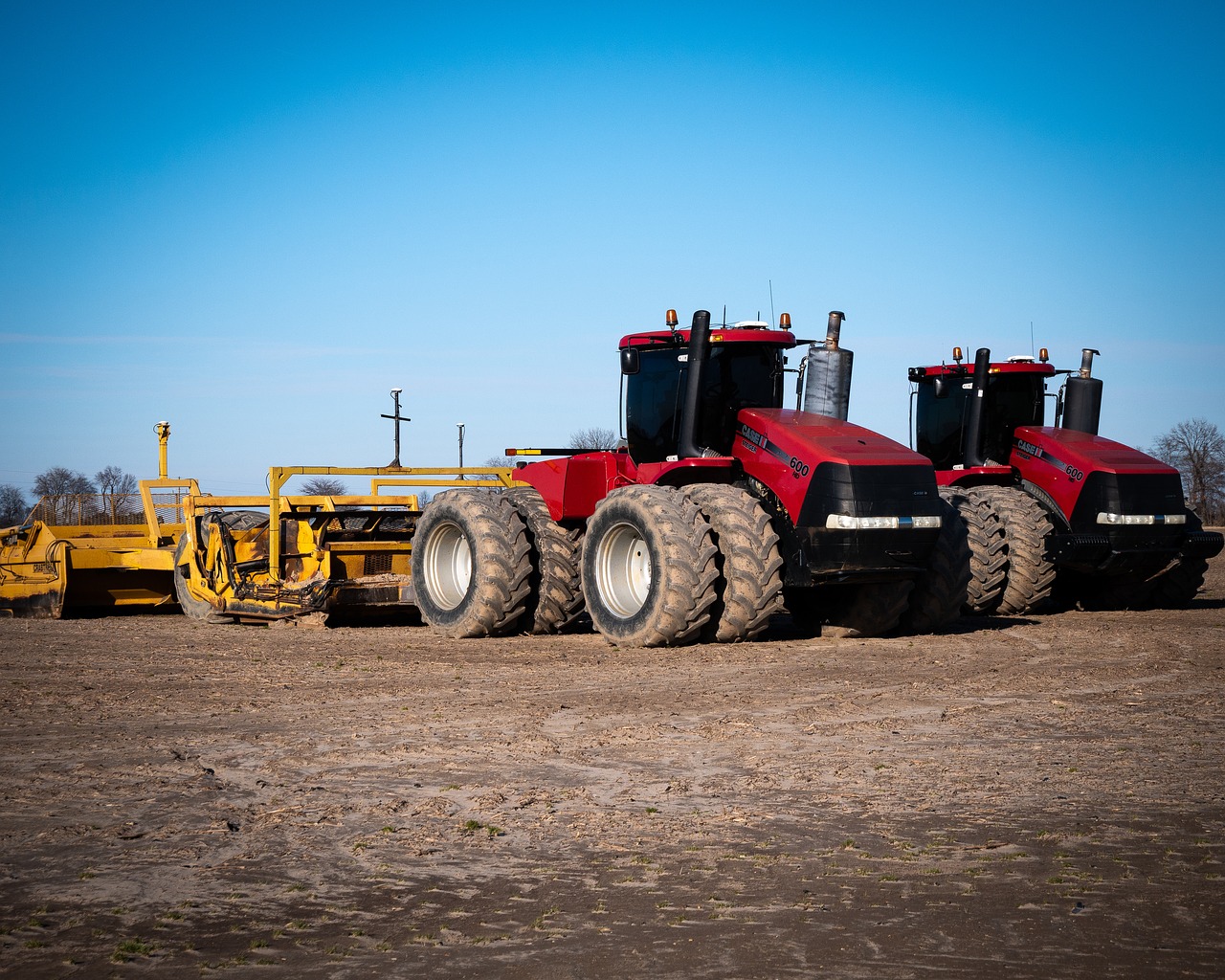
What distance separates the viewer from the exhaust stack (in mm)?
13070

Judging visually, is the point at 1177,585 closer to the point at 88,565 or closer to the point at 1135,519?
the point at 1135,519

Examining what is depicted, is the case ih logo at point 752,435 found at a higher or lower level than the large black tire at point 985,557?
higher

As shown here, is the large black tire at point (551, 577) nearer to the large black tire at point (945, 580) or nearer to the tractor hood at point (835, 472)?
the tractor hood at point (835, 472)

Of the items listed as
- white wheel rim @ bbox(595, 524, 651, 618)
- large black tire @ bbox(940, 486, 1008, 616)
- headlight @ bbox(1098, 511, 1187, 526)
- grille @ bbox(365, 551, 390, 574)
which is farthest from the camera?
grille @ bbox(365, 551, 390, 574)

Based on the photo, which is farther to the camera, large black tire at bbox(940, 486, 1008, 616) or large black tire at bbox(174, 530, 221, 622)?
large black tire at bbox(174, 530, 221, 622)

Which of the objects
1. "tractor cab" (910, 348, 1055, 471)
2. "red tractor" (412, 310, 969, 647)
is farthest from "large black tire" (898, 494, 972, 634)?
"tractor cab" (910, 348, 1055, 471)

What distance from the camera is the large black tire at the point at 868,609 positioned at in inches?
475

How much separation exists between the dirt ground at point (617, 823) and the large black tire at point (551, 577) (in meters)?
3.04

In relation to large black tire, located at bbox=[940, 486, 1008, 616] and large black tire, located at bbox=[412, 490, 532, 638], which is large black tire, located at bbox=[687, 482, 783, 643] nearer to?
large black tire, located at bbox=[412, 490, 532, 638]

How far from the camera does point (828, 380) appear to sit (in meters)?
13.1

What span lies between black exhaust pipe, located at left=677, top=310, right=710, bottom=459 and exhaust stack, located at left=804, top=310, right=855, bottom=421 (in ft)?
3.94

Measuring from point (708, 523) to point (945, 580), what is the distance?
8.17 feet

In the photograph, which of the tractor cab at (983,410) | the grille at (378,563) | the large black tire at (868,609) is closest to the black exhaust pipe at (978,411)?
the tractor cab at (983,410)

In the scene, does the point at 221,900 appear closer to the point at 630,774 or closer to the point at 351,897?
the point at 351,897
